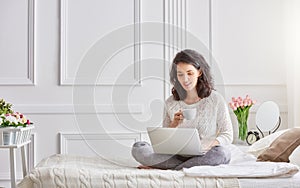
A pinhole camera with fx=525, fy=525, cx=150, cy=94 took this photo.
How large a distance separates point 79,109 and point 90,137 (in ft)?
0.71

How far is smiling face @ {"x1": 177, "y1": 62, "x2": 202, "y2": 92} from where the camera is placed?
2738 mm

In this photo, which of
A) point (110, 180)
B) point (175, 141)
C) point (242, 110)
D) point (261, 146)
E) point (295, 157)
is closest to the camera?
point (110, 180)

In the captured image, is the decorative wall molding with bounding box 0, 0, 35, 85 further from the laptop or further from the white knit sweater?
the laptop

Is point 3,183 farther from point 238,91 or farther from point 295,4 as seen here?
point 295,4

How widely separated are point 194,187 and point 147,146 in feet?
1.52

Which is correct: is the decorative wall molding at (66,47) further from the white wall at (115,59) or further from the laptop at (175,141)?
the laptop at (175,141)

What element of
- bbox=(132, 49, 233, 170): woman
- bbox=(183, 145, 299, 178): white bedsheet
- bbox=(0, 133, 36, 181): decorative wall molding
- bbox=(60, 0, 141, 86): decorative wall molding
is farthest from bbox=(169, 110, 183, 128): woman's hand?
bbox=(0, 133, 36, 181): decorative wall molding

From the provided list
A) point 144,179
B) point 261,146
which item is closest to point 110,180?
point 144,179

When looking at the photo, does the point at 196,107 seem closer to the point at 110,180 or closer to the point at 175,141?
the point at 175,141

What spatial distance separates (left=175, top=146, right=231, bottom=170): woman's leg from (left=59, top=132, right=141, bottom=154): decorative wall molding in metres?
1.42

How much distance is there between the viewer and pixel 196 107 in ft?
9.02

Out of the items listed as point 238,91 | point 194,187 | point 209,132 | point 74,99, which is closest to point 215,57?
point 238,91

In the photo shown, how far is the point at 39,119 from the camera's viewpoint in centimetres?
379

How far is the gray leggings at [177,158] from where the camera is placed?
239 centimetres
